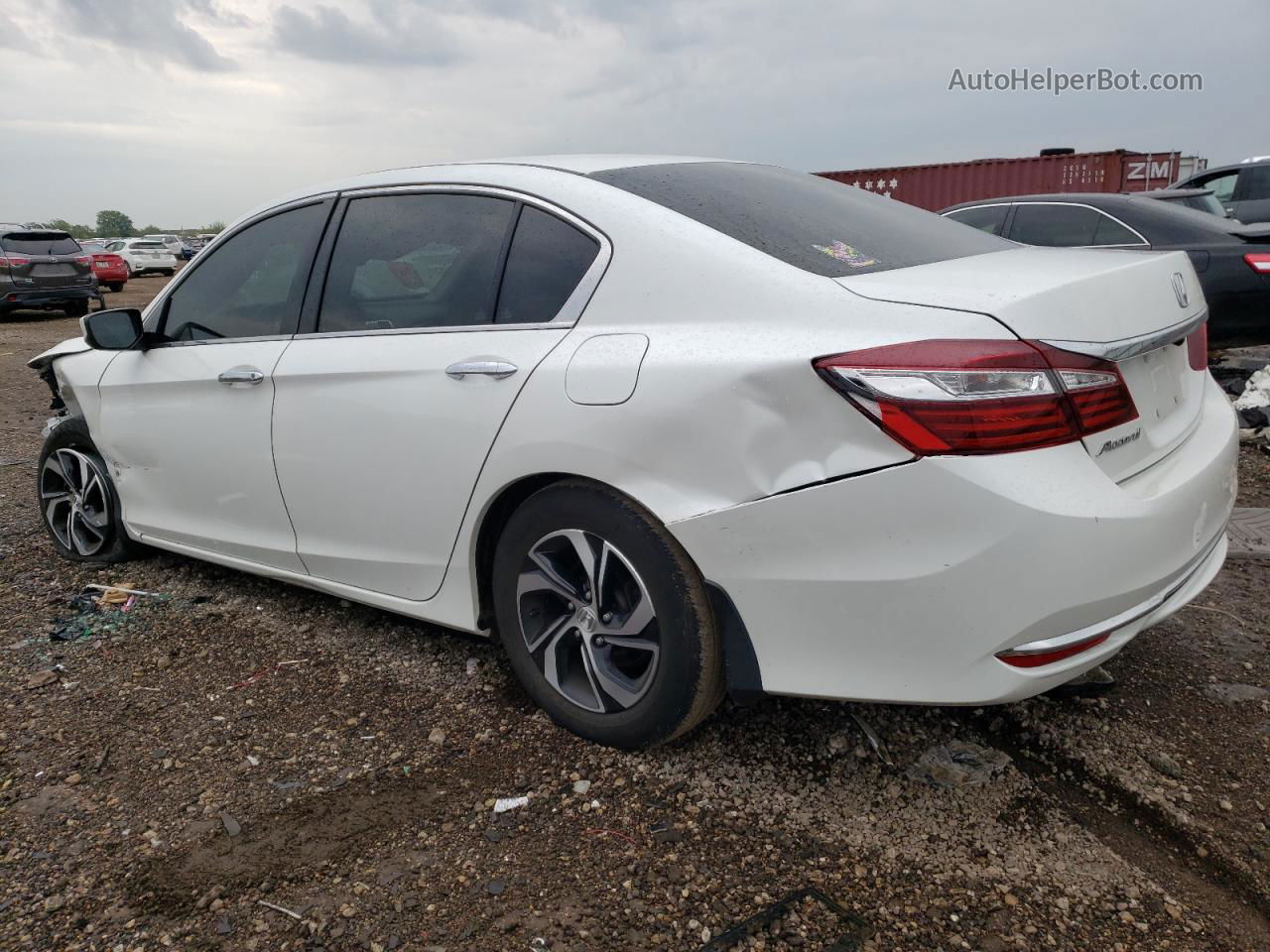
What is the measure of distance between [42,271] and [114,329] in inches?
636

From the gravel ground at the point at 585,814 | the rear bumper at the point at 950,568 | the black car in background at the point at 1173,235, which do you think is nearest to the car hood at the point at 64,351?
the gravel ground at the point at 585,814

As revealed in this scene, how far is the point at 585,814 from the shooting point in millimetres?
→ 2365

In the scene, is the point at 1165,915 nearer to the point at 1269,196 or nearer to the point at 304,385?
the point at 304,385

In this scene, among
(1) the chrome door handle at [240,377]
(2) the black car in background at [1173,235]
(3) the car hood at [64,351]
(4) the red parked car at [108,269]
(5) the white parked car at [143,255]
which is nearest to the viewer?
(1) the chrome door handle at [240,377]

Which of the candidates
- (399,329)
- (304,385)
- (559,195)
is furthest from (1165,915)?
(304,385)

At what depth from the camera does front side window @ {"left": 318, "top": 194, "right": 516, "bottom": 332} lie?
2.72 metres

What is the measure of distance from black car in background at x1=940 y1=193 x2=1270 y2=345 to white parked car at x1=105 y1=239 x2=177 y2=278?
33.5 meters

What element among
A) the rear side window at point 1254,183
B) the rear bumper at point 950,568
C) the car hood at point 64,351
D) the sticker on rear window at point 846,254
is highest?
the rear side window at point 1254,183

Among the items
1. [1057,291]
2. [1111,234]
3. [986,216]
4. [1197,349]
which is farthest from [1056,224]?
[1057,291]

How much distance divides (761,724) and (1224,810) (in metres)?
1.14

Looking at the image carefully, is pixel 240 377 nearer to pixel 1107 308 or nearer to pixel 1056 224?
pixel 1107 308

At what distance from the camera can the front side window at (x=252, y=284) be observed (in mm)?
3223

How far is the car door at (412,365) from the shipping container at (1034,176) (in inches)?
618

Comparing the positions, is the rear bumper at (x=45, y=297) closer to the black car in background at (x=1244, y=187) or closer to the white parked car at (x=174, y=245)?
the black car in background at (x=1244, y=187)
